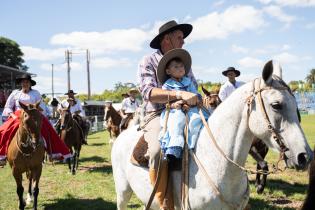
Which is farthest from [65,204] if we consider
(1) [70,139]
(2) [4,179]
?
(1) [70,139]

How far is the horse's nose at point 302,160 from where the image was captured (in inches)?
103

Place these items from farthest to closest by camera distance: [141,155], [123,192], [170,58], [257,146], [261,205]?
1. [257,146]
2. [261,205]
3. [123,192]
4. [141,155]
5. [170,58]

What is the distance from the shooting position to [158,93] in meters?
3.56

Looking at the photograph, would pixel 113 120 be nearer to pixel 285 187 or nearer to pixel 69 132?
pixel 69 132

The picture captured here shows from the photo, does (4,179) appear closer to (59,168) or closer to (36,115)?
(59,168)

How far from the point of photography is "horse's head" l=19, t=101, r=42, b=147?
730cm

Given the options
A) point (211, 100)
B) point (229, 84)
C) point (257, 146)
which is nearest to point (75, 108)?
point (211, 100)

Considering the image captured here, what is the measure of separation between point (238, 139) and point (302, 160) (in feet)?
2.11

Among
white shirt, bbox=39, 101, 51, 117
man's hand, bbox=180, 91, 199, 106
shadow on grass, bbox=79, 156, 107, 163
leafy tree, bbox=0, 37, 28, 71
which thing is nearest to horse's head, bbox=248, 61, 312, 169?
man's hand, bbox=180, 91, 199, 106

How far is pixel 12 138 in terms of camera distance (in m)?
8.09

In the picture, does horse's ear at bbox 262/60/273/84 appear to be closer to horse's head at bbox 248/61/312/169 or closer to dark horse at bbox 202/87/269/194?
horse's head at bbox 248/61/312/169

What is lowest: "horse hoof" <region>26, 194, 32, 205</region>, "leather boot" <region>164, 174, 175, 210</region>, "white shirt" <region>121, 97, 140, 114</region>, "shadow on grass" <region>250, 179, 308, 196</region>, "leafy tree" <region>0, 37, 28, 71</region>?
"horse hoof" <region>26, 194, 32, 205</region>

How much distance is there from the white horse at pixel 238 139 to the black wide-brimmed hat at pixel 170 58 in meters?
0.69

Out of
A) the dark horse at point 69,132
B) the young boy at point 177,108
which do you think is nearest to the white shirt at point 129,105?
the dark horse at point 69,132
